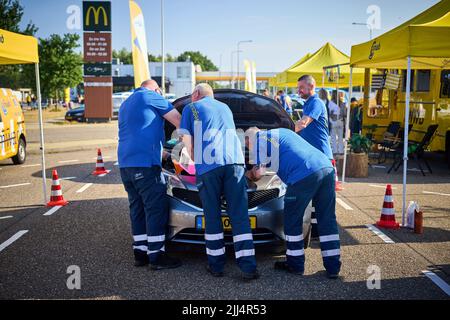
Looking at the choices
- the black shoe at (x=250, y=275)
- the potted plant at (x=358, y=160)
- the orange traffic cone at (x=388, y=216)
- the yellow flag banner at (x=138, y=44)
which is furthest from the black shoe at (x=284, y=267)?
the yellow flag banner at (x=138, y=44)

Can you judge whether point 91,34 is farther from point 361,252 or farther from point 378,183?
point 361,252

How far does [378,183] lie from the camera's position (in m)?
9.22

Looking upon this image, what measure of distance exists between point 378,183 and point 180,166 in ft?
19.4

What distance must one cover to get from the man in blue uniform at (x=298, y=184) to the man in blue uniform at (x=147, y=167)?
0.99 m

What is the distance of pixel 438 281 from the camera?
4.09 metres

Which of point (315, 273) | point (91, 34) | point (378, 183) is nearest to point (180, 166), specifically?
point (315, 273)

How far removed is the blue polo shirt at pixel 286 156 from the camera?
404cm

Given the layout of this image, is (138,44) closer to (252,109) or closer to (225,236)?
(252,109)


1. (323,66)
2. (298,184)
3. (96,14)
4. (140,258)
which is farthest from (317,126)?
(96,14)

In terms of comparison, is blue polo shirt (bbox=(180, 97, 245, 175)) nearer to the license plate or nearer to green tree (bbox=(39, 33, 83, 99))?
the license plate

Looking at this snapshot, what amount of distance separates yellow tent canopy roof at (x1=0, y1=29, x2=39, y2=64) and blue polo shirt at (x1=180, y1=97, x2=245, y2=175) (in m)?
3.81

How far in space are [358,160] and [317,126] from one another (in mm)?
4779

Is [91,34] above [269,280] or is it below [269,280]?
above
